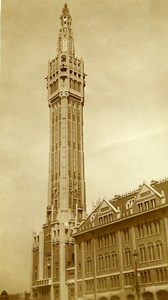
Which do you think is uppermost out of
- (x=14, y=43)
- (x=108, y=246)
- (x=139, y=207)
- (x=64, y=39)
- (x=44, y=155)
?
(x=64, y=39)

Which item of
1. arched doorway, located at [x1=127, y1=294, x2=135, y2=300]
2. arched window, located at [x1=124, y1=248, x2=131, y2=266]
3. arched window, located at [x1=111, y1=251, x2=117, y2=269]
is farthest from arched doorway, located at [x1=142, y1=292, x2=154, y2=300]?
arched window, located at [x1=111, y1=251, x2=117, y2=269]

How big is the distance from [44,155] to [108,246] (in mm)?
4854

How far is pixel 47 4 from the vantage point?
14.1 meters

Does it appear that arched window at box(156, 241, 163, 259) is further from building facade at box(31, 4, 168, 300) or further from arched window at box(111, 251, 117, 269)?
arched window at box(111, 251, 117, 269)

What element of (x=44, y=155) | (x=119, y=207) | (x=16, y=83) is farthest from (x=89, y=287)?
(x=16, y=83)

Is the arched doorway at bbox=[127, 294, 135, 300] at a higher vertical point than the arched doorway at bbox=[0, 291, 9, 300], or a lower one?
lower

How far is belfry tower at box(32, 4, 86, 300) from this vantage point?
73.5ft

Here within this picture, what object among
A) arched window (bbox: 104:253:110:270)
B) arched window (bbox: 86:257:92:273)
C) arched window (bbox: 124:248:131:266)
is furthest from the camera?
arched window (bbox: 86:257:92:273)

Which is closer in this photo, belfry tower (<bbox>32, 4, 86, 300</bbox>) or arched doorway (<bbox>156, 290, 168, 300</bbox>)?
arched doorway (<bbox>156, 290, 168, 300</bbox>)

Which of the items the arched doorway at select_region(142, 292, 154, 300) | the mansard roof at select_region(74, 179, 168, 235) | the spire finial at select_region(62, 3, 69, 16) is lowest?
the arched doorway at select_region(142, 292, 154, 300)

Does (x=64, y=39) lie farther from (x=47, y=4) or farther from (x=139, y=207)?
(x=139, y=207)

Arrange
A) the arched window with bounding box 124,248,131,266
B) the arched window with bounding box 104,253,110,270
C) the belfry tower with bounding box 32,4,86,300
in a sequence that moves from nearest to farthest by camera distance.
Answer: the arched window with bounding box 124,248,131,266
the arched window with bounding box 104,253,110,270
the belfry tower with bounding box 32,4,86,300

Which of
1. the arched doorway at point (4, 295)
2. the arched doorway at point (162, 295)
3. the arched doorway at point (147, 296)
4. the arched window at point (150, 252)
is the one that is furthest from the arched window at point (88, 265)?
the arched doorway at point (4, 295)

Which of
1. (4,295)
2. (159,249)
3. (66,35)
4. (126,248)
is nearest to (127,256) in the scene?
(126,248)
